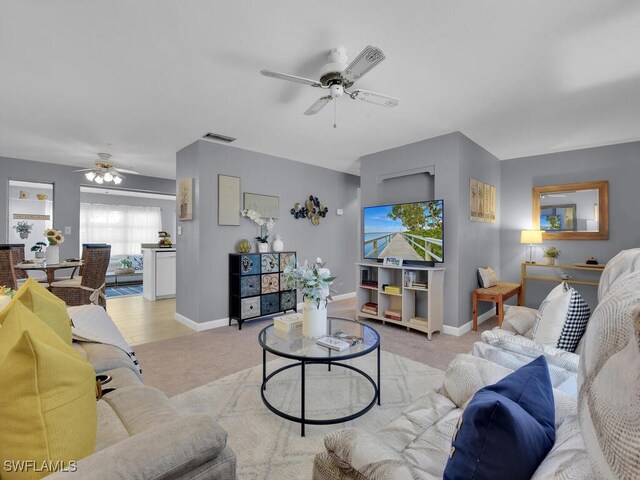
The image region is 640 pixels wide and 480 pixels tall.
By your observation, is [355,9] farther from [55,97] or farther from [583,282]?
[583,282]

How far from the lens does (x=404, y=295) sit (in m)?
3.88

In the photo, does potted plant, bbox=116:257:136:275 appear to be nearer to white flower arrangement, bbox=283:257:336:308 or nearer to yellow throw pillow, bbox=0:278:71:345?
yellow throw pillow, bbox=0:278:71:345

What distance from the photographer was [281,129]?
3637mm

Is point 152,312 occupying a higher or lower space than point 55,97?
lower

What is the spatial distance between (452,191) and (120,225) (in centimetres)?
874

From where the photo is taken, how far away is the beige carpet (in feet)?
8.71

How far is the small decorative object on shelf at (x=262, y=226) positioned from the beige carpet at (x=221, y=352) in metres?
1.11

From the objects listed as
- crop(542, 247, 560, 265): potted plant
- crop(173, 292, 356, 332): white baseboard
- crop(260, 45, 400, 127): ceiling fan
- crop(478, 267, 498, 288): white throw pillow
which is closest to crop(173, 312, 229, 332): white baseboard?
crop(173, 292, 356, 332): white baseboard

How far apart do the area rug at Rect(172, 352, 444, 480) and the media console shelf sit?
2.96 feet

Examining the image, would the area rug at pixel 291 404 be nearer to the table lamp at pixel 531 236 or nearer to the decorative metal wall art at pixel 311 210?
the decorative metal wall art at pixel 311 210

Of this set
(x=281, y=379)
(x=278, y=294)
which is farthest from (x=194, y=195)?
(x=281, y=379)

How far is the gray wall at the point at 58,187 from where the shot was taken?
193 inches

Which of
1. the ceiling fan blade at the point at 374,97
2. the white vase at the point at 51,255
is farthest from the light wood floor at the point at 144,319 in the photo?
the ceiling fan blade at the point at 374,97

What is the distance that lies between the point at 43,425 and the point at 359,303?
3.87 m
